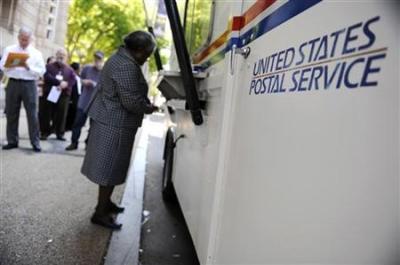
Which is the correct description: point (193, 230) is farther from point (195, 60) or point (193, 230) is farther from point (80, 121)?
point (80, 121)

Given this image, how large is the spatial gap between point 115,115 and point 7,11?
3.60m

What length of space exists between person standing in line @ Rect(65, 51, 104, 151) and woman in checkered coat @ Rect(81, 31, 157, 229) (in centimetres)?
372

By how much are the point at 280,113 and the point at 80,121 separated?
6.35m

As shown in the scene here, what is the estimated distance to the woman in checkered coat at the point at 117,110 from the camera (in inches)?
144

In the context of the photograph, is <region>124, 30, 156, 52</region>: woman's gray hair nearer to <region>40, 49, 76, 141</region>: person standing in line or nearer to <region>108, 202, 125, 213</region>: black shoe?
<region>108, 202, 125, 213</region>: black shoe

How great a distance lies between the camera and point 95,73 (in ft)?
25.5

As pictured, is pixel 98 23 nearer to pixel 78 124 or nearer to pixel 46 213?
pixel 78 124

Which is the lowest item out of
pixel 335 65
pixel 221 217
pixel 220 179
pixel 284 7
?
pixel 221 217

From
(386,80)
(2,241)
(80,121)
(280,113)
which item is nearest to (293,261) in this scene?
(280,113)

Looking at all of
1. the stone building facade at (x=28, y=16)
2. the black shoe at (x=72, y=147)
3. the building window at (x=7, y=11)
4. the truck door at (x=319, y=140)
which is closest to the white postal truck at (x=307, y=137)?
the truck door at (x=319, y=140)

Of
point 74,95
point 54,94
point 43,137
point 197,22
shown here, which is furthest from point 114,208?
point 74,95

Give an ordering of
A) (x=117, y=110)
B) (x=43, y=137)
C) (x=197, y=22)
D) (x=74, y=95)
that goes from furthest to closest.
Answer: (x=74, y=95) < (x=43, y=137) < (x=197, y=22) < (x=117, y=110)

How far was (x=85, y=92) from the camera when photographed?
7.68 meters

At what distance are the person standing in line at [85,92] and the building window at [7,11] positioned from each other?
5.12 feet
